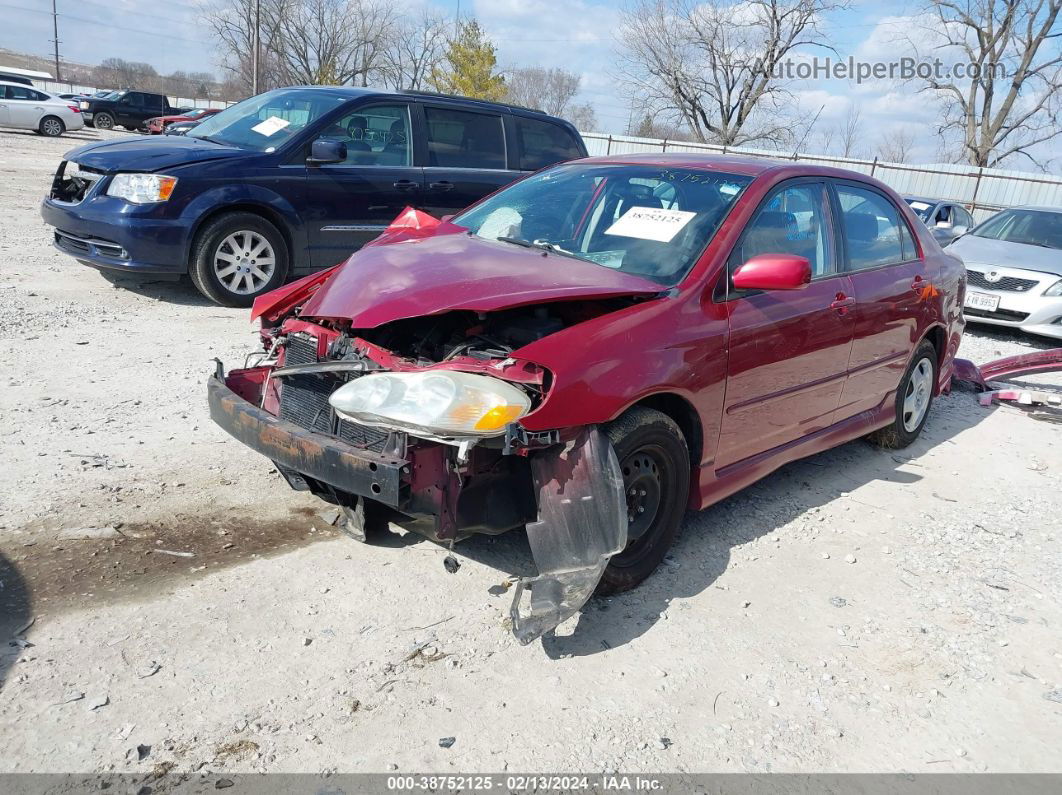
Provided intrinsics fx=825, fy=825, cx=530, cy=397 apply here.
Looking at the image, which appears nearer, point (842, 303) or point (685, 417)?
point (685, 417)

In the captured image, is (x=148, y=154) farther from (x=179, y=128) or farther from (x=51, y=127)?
(x=51, y=127)

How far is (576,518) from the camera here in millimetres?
2914

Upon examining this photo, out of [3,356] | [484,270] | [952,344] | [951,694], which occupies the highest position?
[484,270]

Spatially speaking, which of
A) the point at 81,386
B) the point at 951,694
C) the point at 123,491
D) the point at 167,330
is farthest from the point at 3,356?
the point at 951,694

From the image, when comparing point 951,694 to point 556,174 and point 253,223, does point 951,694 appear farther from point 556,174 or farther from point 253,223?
point 253,223

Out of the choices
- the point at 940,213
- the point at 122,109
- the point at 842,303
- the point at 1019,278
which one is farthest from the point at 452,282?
the point at 122,109

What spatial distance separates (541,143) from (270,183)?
3.05m

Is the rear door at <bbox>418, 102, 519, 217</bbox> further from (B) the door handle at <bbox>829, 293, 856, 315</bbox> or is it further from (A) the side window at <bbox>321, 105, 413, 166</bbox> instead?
(B) the door handle at <bbox>829, 293, 856, 315</bbox>

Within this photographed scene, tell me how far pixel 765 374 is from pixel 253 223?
499cm

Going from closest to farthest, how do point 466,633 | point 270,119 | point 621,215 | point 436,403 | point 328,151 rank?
1. point 436,403
2. point 466,633
3. point 621,215
4. point 328,151
5. point 270,119

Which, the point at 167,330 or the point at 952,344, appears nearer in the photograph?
the point at 952,344

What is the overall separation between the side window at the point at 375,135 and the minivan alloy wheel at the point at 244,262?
3.61ft

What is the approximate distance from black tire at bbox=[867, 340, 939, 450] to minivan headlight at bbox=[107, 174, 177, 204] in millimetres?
5743

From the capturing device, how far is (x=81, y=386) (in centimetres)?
Answer: 500
